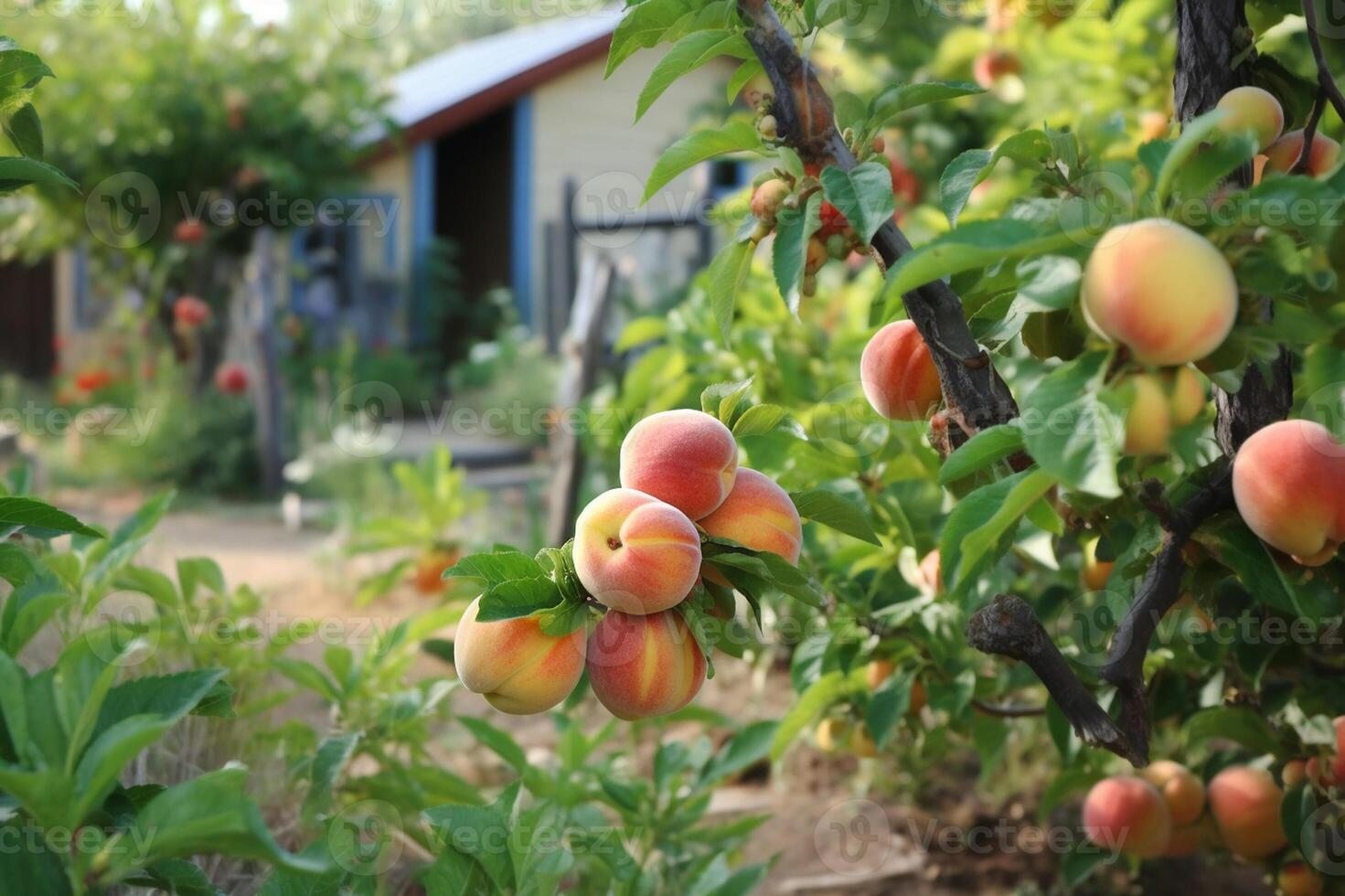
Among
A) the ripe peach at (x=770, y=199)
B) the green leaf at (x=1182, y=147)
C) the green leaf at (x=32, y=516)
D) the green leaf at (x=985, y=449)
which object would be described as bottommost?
the green leaf at (x=32, y=516)

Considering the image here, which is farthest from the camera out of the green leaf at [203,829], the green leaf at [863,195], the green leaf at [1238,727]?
the green leaf at [1238,727]

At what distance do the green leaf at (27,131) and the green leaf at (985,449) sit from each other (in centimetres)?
102

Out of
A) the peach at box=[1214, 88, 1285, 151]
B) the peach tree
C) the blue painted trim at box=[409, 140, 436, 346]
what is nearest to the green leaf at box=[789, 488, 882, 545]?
the peach tree

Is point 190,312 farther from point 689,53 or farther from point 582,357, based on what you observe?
point 689,53

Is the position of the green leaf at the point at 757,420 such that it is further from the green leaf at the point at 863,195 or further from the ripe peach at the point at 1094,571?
the ripe peach at the point at 1094,571

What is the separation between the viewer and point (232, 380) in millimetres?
7660

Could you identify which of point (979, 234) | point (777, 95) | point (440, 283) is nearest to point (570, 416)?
point (777, 95)

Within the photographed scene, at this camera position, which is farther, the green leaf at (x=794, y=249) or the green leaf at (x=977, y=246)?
the green leaf at (x=794, y=249)

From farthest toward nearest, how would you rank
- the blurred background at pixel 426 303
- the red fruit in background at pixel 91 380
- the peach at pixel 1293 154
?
the red fruit in background at pixel 91 380, the blurred background at pixel 426 303, the peach at pixel 1293 154

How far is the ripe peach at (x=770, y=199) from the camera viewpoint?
1.10m

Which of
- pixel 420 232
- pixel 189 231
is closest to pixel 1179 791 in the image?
pixel 189 231

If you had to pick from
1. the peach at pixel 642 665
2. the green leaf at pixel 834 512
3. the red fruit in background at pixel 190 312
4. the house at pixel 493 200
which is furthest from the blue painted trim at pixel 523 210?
the peach at pixel 642 665

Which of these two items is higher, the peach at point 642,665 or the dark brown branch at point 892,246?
the dark brown branch at point 892,246

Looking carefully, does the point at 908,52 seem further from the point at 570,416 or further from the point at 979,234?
the point at 979,234
